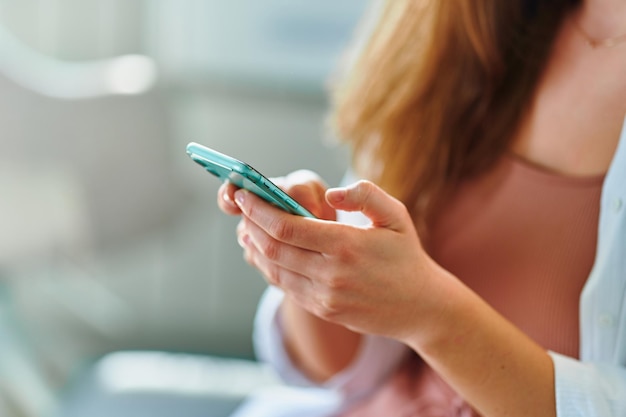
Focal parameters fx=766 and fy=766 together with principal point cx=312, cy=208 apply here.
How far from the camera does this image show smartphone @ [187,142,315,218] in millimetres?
470

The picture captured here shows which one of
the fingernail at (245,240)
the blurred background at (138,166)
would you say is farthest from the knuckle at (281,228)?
the blurred background at (138,166)

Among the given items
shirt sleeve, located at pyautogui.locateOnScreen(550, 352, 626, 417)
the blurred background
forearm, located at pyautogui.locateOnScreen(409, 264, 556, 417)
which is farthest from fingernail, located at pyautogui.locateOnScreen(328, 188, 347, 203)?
the blurred background

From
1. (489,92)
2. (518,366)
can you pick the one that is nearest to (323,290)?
(518,366)

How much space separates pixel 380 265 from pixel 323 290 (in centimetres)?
5

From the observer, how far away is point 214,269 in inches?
71.1

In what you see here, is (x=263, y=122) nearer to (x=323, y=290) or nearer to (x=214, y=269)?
(x=214, y=269)

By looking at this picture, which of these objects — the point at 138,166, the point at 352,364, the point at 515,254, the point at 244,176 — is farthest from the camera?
the point at 138,166

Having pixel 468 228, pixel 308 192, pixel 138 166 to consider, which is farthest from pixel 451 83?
pixel 138 166

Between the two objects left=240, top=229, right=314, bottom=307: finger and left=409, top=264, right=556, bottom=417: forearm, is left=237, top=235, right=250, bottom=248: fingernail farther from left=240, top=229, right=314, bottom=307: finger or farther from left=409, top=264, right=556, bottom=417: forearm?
left=409, top=264, right=556, bottom=417: forearm

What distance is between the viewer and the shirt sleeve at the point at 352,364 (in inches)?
31.9

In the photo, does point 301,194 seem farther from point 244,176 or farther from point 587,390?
point 587,390

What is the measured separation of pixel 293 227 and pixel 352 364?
1.22 ft

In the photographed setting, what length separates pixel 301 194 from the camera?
0.61 meters

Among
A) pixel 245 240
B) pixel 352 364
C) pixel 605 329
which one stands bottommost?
pixel 352 364
